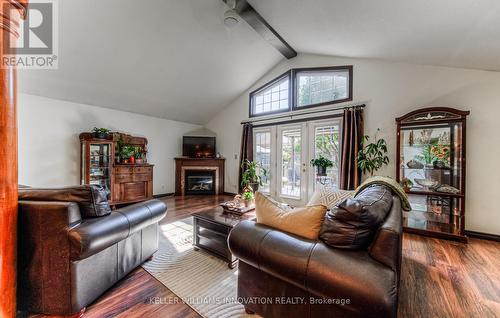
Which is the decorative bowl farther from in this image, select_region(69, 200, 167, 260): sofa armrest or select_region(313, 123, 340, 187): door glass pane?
select_region(69, 200, 167, 260): sofa armrest

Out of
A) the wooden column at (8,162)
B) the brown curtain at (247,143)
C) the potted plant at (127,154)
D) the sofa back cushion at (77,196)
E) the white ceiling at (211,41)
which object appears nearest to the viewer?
the wooden column at (8,162)

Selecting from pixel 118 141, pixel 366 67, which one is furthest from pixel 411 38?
pixel 118 141

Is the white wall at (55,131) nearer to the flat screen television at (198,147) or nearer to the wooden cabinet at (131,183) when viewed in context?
the wooden cabinet at (131,183)

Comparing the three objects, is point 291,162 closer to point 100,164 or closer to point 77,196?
point 77,196

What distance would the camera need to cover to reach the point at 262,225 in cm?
149

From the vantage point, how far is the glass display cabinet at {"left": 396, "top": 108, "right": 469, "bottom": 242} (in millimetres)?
2842

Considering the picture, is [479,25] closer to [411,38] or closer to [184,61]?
[411,38]

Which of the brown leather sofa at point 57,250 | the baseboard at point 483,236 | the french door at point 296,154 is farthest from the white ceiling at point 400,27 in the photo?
the brown leather sofa at point 57,250

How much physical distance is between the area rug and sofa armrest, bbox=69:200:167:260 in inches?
20.3

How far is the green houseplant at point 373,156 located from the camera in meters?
3.48

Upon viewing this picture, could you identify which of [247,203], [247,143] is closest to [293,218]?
[247,203]

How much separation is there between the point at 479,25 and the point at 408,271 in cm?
243

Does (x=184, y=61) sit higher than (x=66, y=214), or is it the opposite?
(x=184, y=61)

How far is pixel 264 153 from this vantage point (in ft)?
17.5
